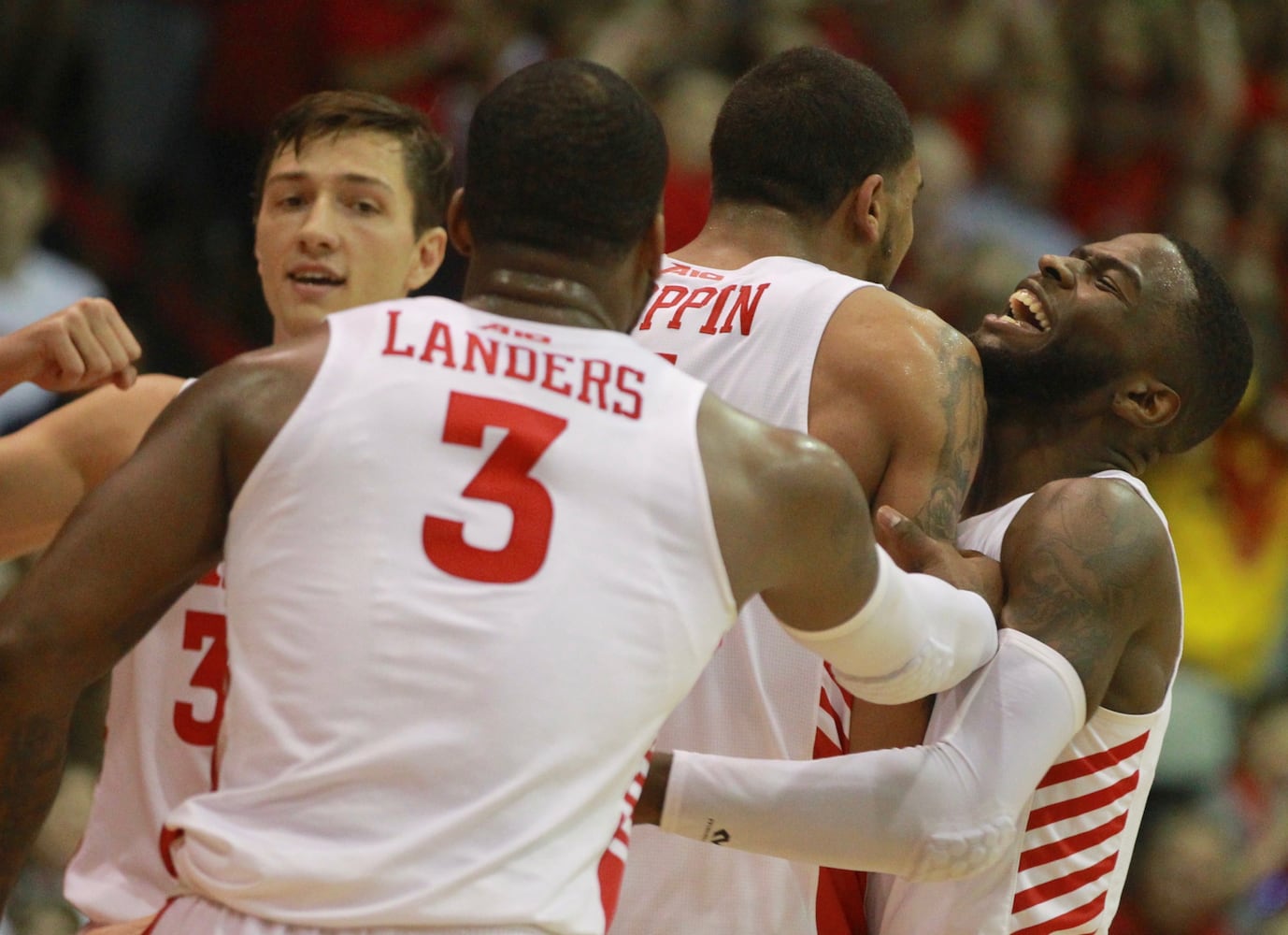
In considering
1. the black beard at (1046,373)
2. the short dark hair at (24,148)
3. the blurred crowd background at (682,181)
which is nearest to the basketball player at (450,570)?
the black beard at (1046,373)

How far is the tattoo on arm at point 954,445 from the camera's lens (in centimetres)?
314

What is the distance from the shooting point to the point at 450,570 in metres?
2.35

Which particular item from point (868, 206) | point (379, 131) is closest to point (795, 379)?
point (868, 206)

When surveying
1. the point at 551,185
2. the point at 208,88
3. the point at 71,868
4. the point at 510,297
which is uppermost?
the point at 551,185

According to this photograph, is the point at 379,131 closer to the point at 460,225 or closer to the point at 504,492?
the point at 460,225

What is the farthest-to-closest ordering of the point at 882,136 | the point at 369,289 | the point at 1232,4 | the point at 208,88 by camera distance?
the point at 1232,4 → the point at 208,88 → the point at 369,289 → the point at 882,136

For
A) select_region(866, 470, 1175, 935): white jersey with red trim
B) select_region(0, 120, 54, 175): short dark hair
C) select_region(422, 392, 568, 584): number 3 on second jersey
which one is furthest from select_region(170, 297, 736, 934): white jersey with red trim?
select_region(0, 120, 54, 175): short dark hair

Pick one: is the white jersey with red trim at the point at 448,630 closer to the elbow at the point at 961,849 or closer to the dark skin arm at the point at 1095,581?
the elbow at the point at 961,849

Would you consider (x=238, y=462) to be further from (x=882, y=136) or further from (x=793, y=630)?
(x=882, y=136)

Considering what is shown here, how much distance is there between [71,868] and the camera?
143 inches

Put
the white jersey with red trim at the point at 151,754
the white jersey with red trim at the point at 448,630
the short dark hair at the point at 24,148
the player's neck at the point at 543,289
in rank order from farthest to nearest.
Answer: the short dark hair at the point at 24,148, the white jersey with red trim at the point at 151,754, the player's neck at the point at 543,289, the white jersey with red trim at the point at 448,630

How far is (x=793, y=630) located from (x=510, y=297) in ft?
2.15

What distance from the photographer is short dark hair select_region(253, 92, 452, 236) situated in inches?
169

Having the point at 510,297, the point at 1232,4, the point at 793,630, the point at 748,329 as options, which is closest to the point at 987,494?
the point at 748,329
